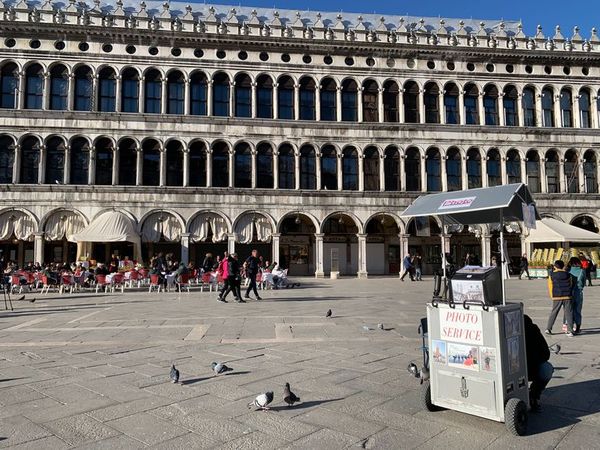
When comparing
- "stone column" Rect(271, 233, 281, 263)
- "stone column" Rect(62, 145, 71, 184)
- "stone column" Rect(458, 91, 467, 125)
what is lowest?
"stone column" Rect(271, 233, 281, 263)

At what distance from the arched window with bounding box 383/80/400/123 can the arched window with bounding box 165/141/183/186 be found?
14.2 metres

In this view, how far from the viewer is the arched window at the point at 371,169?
104ft

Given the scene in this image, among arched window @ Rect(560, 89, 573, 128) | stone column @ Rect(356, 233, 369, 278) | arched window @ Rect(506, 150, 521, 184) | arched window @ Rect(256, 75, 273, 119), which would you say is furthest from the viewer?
arched window @ Rect(560, 89, 573, 128)

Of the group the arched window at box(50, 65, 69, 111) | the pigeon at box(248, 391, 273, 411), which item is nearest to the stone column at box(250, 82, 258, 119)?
the arched window at box(50, 65, 69, 111)

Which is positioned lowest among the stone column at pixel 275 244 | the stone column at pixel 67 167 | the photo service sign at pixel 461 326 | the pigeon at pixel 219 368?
the pigeon at pixel 219 368

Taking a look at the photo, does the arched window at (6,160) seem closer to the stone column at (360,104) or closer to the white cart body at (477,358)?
the stone column at (360,104)

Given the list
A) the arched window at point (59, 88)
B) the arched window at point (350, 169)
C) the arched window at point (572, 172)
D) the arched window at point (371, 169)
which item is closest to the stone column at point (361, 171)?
the arched window at point (350, 169)

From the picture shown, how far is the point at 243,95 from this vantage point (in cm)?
3100

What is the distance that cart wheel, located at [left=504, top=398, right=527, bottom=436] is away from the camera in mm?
4121

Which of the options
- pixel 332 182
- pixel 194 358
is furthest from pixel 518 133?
pixel 194 358

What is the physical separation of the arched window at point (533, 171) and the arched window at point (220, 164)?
21.1m

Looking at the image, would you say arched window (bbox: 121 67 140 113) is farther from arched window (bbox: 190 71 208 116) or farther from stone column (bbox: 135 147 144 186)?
arched window (bbox: 190 71 208 116)

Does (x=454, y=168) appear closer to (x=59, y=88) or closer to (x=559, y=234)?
(x=559, y=234)

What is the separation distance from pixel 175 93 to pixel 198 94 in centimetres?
148
